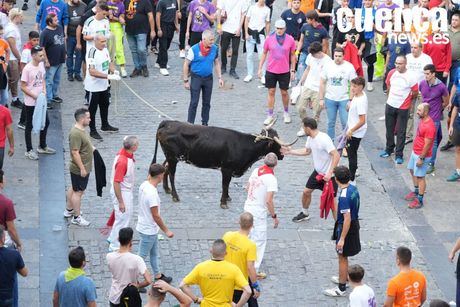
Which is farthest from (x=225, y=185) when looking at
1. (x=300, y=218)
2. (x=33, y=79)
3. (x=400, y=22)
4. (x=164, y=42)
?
(x=400, y=22)

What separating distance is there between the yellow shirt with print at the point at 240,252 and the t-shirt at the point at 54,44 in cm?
841

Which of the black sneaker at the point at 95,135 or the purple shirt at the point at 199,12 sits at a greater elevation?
the purple shirt at the point at 199,12

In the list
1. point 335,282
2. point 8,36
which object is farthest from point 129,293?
point 8,36

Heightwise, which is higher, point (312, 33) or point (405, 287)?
point (312, 33)

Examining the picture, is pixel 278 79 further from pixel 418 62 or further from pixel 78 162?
pixel 78 162

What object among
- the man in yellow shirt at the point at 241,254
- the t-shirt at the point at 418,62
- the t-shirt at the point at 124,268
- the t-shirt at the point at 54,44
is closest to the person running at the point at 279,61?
the t-shirt at the point at 418,62

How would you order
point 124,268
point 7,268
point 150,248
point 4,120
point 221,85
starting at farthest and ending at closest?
1. point 221,85
2. point 4,120
3. point 150,248
4. point 124,268
5. point 7,268

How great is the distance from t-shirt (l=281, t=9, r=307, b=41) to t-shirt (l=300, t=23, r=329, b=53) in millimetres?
787

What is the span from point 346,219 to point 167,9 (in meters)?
9.64

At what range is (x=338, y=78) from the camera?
16.6m

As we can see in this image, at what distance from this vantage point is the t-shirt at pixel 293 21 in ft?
65.7

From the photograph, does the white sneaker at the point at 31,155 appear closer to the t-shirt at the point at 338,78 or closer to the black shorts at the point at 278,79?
the black shorts at the point at 278,79

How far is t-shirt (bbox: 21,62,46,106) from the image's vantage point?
16.0 metres

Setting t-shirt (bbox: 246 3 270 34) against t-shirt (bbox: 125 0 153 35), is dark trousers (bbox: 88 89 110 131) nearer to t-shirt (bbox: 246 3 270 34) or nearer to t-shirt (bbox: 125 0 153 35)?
t-shirt (bbox: 125 0 153 35)
